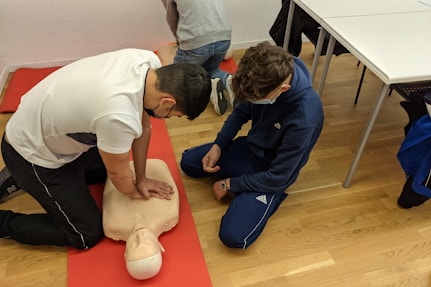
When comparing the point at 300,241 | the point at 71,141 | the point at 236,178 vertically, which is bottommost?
the point at 300,241

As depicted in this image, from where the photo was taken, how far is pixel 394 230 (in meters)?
1.65

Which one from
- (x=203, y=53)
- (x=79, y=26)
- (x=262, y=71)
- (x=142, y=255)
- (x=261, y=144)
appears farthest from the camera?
(x=79, y=26)

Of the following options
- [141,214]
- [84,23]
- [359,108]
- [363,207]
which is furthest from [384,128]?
[84,23]

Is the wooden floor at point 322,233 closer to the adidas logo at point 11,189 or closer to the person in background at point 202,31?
the adidas logo at point 11,189

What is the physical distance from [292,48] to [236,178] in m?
1.12

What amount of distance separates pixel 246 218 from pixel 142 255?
44cm

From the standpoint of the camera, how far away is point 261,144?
158 centimetres

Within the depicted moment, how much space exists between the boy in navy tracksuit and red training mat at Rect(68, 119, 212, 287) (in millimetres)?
150

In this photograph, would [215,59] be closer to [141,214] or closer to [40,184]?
[141,214]

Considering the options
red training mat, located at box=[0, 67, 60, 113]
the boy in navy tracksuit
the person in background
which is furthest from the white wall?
the boy in navy tracksuit

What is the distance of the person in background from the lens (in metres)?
1.95

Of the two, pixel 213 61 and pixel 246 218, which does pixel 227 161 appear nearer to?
pixel 246 218

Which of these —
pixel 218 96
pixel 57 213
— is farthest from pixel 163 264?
pixel 218 96

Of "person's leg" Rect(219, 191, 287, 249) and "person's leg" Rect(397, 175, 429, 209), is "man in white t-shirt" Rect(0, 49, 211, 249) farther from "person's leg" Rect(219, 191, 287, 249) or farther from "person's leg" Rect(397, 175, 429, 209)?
"person's leg" Rect(397, 175, 429, 209)
